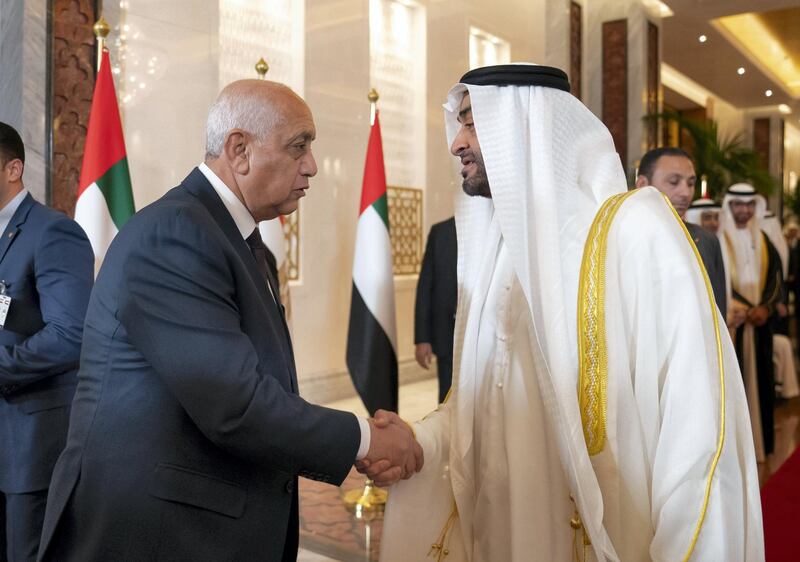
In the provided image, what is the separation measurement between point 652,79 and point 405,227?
3829 mm

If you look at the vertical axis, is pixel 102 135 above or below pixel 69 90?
below

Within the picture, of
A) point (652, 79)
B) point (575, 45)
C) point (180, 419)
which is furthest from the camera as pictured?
point (652, 79)

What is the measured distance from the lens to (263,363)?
1587mm

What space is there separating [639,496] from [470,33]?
24.9 feet

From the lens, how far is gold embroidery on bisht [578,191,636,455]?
174cm

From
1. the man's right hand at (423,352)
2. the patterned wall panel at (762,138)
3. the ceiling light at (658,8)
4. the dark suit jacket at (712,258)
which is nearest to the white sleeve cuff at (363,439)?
the dark suit jacket at (712,258)

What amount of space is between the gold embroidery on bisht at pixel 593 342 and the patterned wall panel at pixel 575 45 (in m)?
7.49

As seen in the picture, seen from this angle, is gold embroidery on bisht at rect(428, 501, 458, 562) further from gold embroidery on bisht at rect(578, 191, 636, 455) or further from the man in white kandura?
gold embroidery on bisht at rect(578, 191, 636, 455)

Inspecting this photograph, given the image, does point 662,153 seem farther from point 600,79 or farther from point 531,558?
point 600,79

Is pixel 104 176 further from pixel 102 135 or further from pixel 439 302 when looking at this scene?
pixel 439 302

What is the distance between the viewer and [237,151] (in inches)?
66.4

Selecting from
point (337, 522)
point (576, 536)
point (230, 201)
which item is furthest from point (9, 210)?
point (337, 522)

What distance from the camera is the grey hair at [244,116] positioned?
5.51ft

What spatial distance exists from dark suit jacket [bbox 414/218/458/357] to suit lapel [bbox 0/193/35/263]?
2499mm
